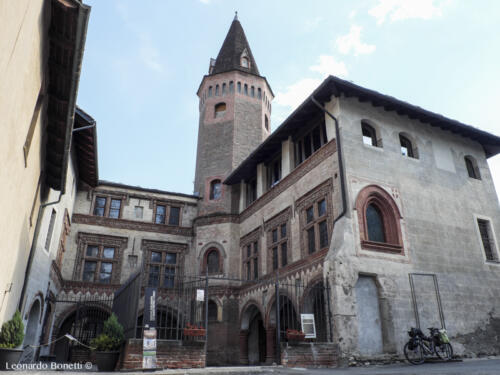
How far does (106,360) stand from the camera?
8.97m

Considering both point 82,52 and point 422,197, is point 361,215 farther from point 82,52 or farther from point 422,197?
point 82,52

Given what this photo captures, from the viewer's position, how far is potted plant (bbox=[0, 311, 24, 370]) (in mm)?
7797

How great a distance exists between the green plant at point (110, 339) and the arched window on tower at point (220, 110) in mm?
17859

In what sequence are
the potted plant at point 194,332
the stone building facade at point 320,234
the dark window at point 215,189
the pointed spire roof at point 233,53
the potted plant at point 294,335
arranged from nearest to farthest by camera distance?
the potted plant at point 194,332 < the potted plant at point 294,335 < the stone building facade at point 320,234 < the dark window at point 215,189 < the pointed spire roof at point 233,53

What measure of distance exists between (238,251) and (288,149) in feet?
21.6

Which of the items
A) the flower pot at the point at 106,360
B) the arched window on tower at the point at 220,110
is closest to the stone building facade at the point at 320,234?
the flower pot at the point at 106,360

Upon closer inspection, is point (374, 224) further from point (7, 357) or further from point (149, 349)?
point (7, 357)

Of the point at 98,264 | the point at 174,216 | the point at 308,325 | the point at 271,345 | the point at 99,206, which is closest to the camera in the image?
the point at 308,325

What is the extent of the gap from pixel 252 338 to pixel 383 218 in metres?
9.31

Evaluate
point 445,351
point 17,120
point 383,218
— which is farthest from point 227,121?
point 17,120

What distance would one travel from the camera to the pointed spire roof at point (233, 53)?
27.2 meters

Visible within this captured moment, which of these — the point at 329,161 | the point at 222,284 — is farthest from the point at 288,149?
the point at 222,284

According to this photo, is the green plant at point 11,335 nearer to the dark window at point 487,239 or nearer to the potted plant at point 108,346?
the potted plant at point 108,346

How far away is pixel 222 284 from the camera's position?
20234 millimetres
